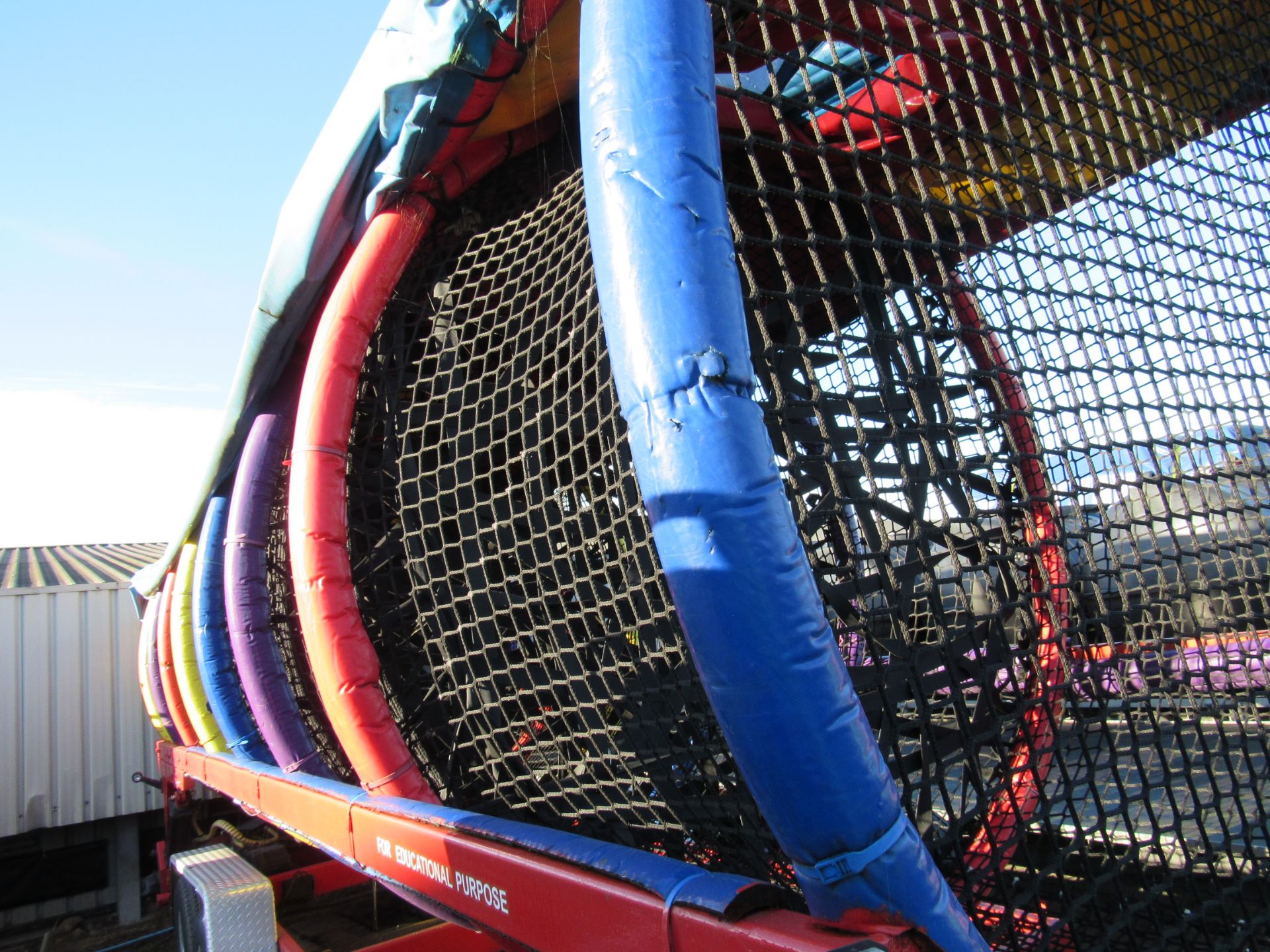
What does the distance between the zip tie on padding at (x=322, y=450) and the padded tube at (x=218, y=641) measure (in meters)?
1.26

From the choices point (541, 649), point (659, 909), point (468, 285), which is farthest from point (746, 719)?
point (468, 285)

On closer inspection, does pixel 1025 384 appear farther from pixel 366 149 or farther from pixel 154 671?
pixel 154 671

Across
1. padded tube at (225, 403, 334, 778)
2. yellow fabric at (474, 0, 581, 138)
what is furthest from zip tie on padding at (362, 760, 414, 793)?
yellow fabric at (474, 0, 581, 138)

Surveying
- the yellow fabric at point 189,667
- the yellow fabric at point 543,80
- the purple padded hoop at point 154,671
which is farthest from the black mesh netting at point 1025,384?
the purple padded hoop at point 154,671

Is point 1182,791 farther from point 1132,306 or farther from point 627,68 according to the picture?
point 627,68

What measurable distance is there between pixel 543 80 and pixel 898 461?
49.8 inches

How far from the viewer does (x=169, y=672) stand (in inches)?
152

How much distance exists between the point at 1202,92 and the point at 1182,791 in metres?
2.37

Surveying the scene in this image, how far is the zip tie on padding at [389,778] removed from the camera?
6.11ft

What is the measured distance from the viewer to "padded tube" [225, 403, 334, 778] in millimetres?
2387

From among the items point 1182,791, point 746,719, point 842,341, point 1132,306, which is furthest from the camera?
point 1182,791

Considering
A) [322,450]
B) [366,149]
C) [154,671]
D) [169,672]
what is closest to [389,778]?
[322,450]

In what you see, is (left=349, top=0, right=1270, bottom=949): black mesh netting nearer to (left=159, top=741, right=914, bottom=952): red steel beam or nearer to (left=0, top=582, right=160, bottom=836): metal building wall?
(left=159, top=741, right=914, bottom=952): red steel beam

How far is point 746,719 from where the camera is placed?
917mm
